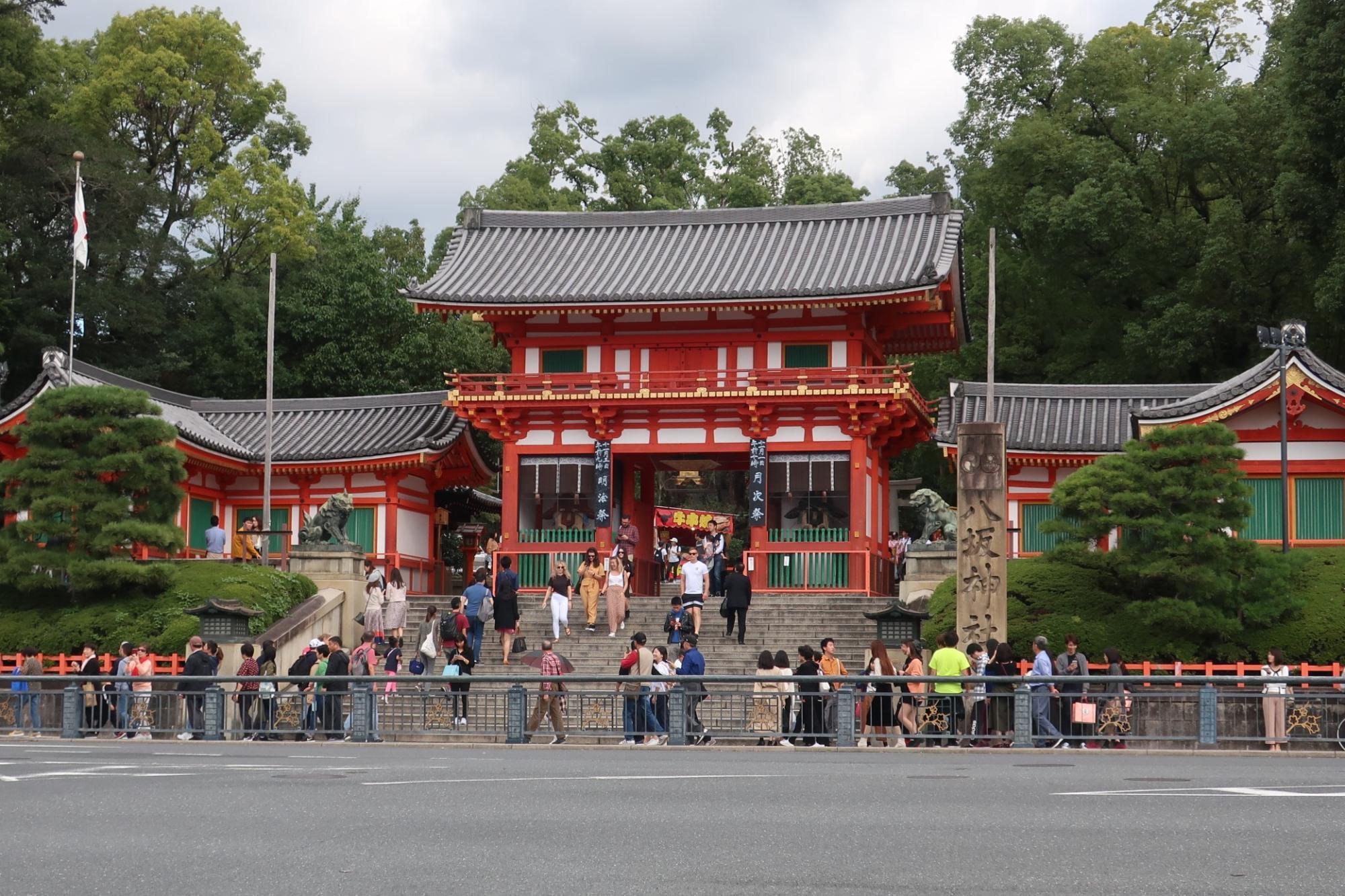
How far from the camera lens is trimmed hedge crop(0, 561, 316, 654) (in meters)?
29.9

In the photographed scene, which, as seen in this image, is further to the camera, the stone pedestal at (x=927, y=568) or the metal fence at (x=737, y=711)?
the stone pedestal at (x=927, y=568)

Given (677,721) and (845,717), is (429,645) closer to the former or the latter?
(677,721)

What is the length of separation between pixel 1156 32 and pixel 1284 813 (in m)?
48.8

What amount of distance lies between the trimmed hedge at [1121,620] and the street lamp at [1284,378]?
3.74ft

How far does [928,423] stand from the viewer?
40531mm

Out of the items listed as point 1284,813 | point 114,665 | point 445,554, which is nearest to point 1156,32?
point 445,554

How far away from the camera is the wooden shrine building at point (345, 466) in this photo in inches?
1560

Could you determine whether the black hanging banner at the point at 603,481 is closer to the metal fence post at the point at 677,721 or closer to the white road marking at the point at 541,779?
the metal fence post at the point at 677,721

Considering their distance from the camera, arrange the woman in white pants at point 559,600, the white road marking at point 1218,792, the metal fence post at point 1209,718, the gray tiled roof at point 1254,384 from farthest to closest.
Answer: the gray tiled roof at point 1254,384
the woman in white pants at point 559,600
the metal fence post at point 1209,718
the white road marking at point 1218,792

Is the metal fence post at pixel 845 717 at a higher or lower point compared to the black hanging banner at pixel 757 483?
lower

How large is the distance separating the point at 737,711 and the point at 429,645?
7741 millimetres

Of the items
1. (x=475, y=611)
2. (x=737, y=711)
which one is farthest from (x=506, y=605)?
(x=737, y=711)

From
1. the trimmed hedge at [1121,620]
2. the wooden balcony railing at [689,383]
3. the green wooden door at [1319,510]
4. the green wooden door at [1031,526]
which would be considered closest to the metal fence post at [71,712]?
the trimmed hedge at [1121,620]

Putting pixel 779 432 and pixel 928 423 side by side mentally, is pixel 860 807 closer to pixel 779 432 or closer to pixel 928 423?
pixel 779 432
